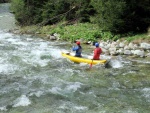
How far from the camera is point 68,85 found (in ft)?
37.5

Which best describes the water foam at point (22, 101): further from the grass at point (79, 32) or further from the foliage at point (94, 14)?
the foliage at point (94, 14)

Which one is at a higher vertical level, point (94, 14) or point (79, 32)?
point (94, 14)

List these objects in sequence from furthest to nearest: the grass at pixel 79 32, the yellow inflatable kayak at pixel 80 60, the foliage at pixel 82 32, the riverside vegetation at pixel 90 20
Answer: the foliage at pixel 82 32 → the grass at pixel 79 32 → the riverside vegetation at pixel 90 20 → the yellow inflatable kayak at pixel 80 60

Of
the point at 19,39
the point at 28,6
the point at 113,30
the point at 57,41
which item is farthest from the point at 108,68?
the point at 28,6

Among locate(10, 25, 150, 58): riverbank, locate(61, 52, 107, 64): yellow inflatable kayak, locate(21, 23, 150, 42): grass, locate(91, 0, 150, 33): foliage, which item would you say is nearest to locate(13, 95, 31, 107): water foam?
locate(61, 52, 107, 64): yellow inflatable kayak

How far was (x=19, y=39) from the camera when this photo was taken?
21453 millimetres

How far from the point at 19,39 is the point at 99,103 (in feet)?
42.6

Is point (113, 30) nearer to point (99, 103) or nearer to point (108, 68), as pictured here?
point (108, 68)

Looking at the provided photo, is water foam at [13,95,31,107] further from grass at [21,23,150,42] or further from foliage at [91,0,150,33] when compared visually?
foliage at [91,0,150,33]

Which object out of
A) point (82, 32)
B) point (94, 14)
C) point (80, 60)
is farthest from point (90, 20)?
point (80, 60)

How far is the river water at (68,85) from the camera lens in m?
9.55

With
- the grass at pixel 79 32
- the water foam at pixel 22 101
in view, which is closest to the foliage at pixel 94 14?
the grass at pixel 79 32

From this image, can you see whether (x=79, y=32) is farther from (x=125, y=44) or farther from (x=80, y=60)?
(x=80, y=60)

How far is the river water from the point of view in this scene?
9.55 m
